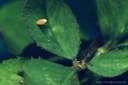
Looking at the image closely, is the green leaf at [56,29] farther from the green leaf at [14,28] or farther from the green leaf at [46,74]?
the green leaf at [14,28]

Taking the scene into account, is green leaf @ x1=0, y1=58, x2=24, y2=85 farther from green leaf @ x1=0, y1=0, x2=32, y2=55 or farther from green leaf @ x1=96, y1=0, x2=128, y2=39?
green leaf @ x1=96, y1=0, x2=128, y2=39

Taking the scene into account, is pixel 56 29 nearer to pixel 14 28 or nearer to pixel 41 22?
pixel 41 22

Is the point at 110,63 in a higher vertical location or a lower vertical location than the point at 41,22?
Answer: lower

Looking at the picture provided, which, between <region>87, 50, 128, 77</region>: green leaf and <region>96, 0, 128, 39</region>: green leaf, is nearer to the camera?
<region>87, 50, 128, 77</region>: green leaf

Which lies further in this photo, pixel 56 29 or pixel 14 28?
pixel 14 28

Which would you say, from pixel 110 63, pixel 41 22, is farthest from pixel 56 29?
pixel 110 63

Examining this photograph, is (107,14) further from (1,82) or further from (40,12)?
(1,82)

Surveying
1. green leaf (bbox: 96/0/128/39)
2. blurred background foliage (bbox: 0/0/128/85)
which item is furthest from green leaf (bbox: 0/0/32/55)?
green leaf (bbox: 96/0/128/39)
